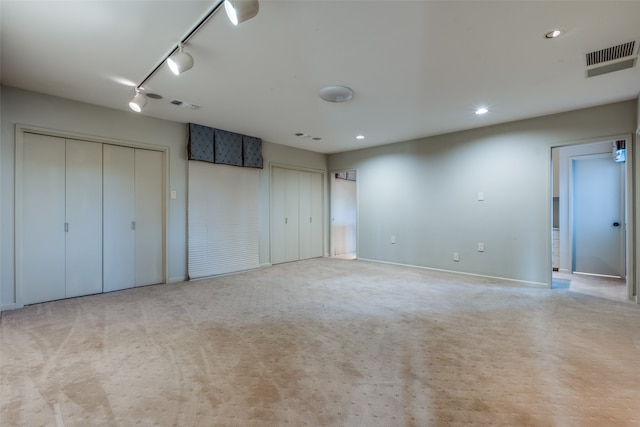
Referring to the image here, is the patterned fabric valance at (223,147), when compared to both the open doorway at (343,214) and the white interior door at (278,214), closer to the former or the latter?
the white interior door at (278,214)

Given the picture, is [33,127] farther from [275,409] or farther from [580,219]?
[580,219]

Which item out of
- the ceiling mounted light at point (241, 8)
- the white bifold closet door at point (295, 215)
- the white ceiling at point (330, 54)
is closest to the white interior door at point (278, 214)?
the white bifold closet door at point (295, 215)

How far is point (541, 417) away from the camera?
1.59 metres

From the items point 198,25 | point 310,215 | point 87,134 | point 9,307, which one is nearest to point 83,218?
point 87,134

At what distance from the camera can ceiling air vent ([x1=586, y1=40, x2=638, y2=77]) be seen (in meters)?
2.53

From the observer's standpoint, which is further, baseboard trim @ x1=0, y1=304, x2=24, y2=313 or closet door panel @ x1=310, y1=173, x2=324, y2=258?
closet door panel @ x1=310, y1=173, x2=324, y2=258

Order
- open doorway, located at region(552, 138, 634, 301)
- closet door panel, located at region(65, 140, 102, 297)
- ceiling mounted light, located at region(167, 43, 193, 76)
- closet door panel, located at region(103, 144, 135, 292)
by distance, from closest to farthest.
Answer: ceiling mounted light, located at region(167, 43, 193, 76) → closet door panel, located at region(65, 140, 102, 297) → closet door panel, located at region(103, 144, 135, 292) → open doorway, located at region(552, 138, 634, 301)

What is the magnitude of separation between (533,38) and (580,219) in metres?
4.44

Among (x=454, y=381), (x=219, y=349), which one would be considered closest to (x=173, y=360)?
(x=219, y=349)

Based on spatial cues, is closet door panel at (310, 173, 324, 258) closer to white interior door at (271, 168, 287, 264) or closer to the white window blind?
white interior door at (271, 168, 287, 264)

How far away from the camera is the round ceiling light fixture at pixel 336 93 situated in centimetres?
333

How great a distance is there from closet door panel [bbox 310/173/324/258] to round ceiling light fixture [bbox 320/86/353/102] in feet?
11.2

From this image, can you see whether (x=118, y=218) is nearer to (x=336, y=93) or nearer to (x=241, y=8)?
(x=336, y=93)

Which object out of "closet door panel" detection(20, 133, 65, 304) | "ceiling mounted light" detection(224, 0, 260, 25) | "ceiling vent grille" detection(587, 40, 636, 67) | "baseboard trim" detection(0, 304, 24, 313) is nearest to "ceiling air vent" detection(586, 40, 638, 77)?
"ceiling vent grille" detection(587, 40, 636, 67)
